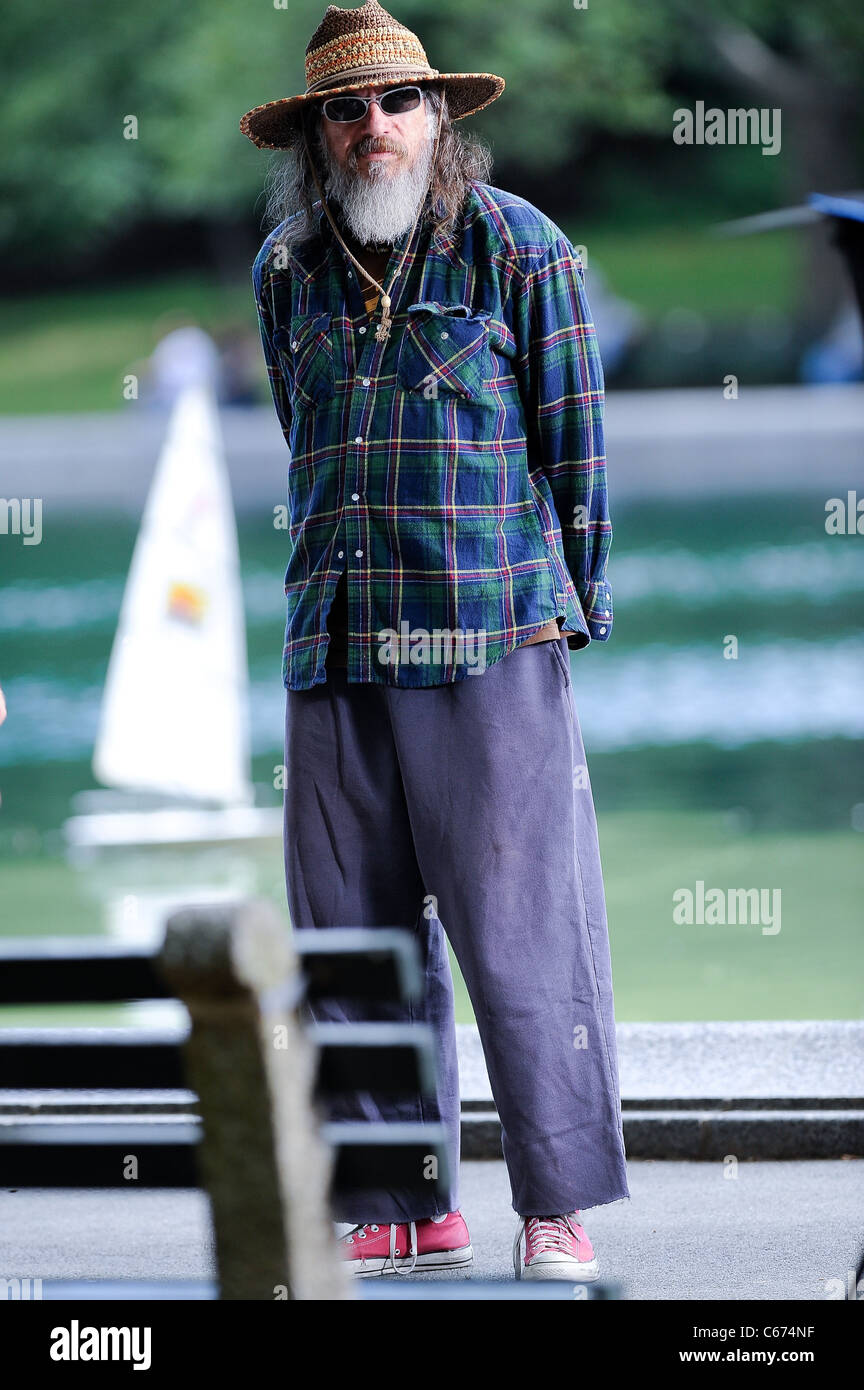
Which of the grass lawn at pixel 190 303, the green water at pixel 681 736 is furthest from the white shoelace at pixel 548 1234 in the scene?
the grass lawn at pixel 190 303

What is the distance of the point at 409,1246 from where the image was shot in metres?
2.63

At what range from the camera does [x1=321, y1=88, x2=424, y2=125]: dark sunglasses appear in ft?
8.24

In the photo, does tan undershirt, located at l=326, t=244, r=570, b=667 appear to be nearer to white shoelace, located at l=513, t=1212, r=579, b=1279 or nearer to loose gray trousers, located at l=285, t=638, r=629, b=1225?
loose gray trousers, located at l=285, t=638, r=629, b=1225

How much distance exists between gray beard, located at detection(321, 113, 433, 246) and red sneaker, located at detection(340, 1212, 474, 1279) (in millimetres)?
1415

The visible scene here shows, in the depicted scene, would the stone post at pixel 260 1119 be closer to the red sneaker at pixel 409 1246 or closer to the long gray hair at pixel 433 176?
the red sneaker at pixel 409 1246

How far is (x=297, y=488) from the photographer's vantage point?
2646 millimetres

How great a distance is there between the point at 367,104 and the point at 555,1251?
1603 millimetres

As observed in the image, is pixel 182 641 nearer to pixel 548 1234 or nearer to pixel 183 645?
pixel 183 645

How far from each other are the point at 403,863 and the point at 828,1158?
1.01 m

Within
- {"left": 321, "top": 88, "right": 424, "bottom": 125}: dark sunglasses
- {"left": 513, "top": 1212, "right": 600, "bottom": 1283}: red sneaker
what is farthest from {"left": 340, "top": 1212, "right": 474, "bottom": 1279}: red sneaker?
{"left": 321, "top": 88, "right": 424, "bottom": 125}: dark sunglasses

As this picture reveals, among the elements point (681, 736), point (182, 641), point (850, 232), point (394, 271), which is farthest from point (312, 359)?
point (681, 736)

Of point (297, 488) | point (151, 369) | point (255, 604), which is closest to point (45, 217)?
point (151, 369)

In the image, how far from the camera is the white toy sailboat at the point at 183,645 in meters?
7.11

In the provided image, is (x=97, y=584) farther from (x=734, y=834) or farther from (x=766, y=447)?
(x=734, y=834)
